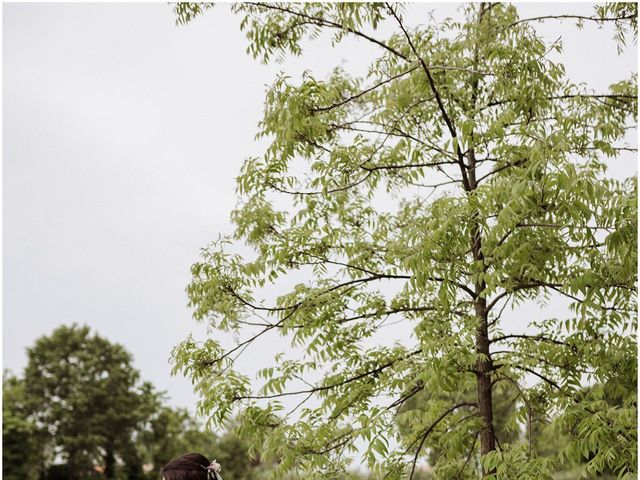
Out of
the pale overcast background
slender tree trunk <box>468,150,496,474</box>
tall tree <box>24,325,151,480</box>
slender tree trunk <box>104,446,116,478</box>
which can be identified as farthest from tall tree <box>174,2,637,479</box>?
slender tree trunk <box>104,446,116,478</box>

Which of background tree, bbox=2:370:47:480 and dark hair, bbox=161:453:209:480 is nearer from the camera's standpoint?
dark hair, bbox=161:453:209:480

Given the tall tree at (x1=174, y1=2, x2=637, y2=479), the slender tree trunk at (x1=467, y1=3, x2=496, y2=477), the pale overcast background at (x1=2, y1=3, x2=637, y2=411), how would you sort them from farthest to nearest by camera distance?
the pale overcast background at (x1=2, y1=3, x2=637, y2=411) < the slender tree trunk at (x1=467, y1=3, x2=496, y2=477) < the tall tree at (x1=174, y1=2, x2=637, y2=479)

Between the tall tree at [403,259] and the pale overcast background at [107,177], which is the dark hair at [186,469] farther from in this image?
the pale overcast background at [107,177]

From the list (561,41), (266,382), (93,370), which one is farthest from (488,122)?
(93,370)

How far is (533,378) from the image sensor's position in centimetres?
475

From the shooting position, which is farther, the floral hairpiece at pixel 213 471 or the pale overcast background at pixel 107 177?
the pale overcast background at pixel 107 177

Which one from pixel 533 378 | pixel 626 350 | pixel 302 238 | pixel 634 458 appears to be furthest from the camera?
pixel 533 378

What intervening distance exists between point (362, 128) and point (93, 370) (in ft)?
69.1

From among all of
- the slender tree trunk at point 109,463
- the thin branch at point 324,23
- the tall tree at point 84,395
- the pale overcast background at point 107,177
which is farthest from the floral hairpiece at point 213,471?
the slender tree trunk at point 109,463

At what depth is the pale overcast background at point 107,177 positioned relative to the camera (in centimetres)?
2481

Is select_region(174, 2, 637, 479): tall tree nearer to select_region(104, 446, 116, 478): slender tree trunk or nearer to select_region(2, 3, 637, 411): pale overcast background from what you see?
select_region(2, 3, 637, 411): pale overcast background

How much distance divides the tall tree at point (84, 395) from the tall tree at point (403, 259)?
1932 centimetres

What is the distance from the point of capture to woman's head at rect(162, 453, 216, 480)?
3.27 metres

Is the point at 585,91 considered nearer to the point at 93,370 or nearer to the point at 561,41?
the point at 561,41
